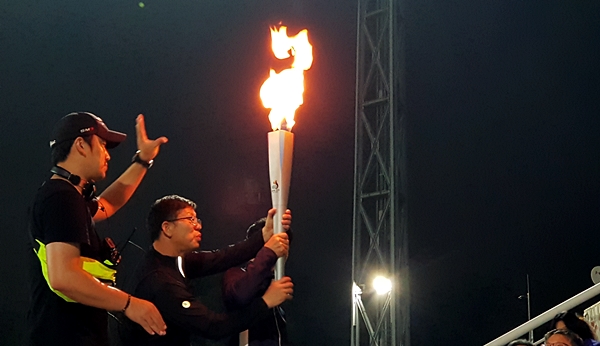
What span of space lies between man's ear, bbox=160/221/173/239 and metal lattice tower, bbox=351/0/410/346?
14.8 feet

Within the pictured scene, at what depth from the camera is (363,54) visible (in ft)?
25.8

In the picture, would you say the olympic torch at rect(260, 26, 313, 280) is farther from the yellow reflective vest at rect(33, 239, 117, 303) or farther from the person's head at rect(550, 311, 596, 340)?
the person's head at rect(550, 311, 596, 340)

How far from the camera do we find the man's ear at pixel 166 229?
3041mm

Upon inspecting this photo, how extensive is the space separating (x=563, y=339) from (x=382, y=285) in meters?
4.10

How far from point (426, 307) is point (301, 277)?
343 cm

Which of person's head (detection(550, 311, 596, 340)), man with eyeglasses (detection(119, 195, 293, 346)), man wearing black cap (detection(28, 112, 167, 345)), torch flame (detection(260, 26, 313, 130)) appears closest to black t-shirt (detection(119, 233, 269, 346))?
man with eyeglasses (detection(119, 195, 293, 346))

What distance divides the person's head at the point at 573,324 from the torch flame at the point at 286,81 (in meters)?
1.87

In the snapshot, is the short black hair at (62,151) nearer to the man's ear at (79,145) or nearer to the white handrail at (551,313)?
the man's ear at (79,145)

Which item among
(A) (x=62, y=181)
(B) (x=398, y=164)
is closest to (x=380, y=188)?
(B) (x=398, y=164)

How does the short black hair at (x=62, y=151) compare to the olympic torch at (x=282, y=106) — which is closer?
the short black hair at (x=62, y=151)

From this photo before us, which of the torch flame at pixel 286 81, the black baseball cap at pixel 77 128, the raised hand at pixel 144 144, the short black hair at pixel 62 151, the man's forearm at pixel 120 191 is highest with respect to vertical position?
the torch flame at pixel 286 81

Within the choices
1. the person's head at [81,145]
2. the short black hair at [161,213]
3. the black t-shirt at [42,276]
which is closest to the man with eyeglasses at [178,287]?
the short black hair at [161,213]

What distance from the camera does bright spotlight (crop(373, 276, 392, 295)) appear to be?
735 centimetres

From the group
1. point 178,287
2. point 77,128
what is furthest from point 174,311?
point 77,128
